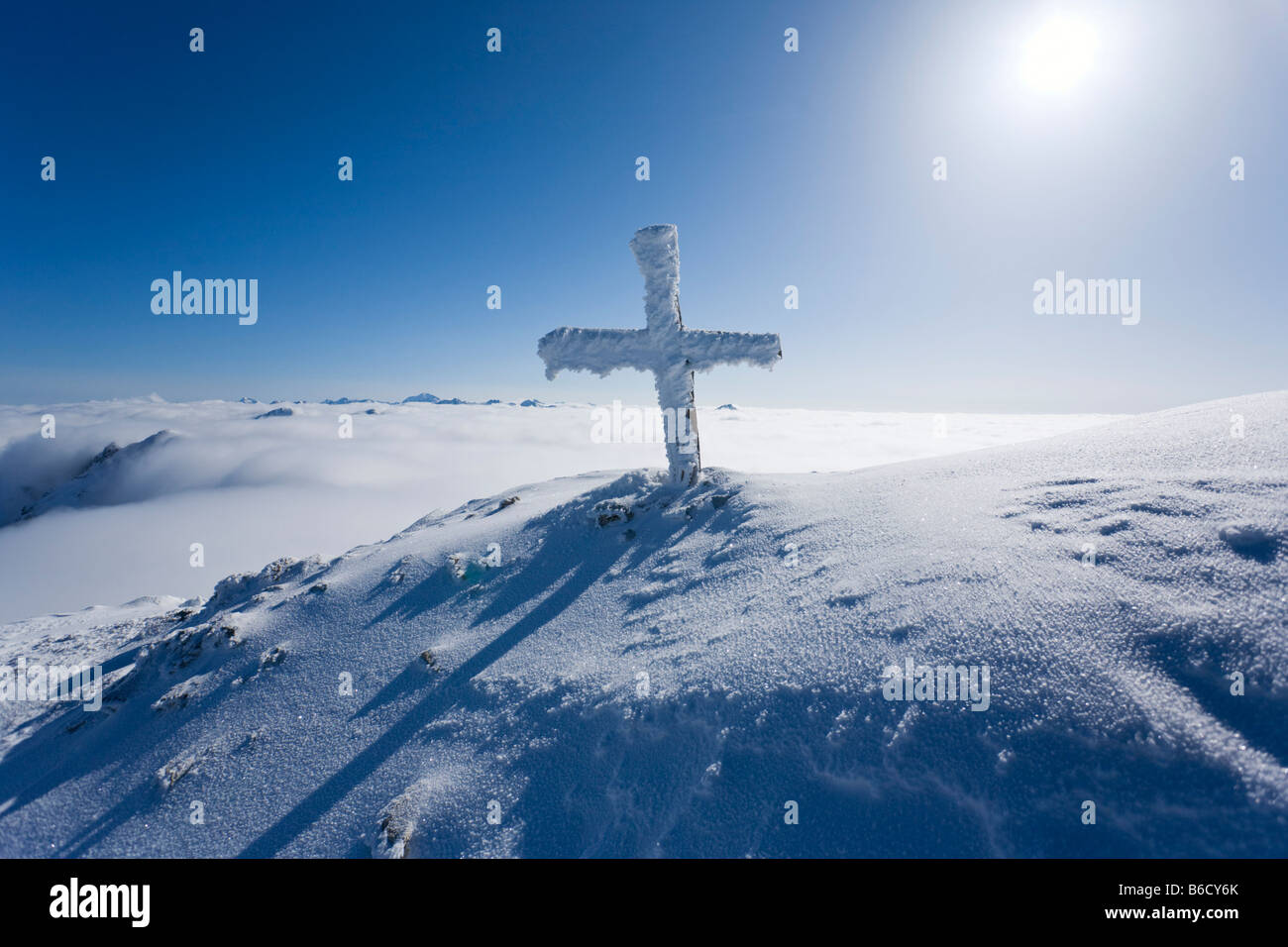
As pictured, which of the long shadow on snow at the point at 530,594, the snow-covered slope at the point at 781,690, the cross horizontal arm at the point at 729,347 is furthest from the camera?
the cross horizontal arm at the point at 729,347

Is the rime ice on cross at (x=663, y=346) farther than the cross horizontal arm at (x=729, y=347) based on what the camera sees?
No

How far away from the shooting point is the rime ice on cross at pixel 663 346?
7562mm

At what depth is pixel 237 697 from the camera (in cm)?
540

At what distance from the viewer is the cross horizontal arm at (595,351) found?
7.52 m

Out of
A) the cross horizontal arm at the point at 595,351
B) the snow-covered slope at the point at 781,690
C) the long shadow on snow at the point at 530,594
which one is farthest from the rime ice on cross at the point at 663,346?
the snow-covered slope at the point at 781,690

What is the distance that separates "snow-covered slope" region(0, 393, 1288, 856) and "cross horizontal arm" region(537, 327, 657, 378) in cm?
268

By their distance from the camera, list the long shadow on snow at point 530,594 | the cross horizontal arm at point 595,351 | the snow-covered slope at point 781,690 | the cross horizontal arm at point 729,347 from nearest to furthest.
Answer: the snow-covered slope at point 781,690 → the long shadow on snow at point 530,594 → the cross horizontal arm at point 595,351 → the cross horizontal arm at point 729,347

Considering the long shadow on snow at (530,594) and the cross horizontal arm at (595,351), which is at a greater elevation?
the cross horizontal arm at (595,351)

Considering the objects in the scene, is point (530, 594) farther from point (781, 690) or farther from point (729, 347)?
point (729, 347)

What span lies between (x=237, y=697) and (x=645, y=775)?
16.0 ft

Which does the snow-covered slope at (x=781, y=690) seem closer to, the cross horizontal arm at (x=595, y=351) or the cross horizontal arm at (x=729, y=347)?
the cross horizontal arm at (x=729, y=347)

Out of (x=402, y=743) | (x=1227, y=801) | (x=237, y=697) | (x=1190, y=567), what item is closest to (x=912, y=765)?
(x=1227, y=801)

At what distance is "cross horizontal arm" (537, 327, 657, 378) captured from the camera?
296 inches
